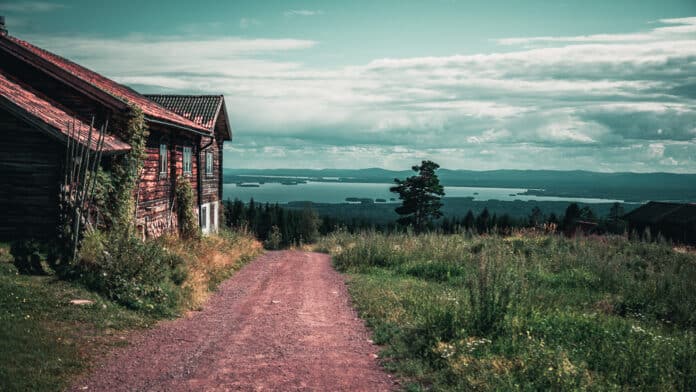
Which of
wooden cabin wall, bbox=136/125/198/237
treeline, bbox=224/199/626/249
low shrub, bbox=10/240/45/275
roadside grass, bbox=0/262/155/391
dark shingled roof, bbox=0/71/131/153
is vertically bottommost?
treeline, bbox=224/199/626/249

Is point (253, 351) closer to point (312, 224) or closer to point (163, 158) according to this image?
point (163, 158)

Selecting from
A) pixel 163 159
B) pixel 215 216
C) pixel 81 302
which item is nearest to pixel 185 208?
pixel 163 159

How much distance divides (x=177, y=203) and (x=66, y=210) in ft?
26.4

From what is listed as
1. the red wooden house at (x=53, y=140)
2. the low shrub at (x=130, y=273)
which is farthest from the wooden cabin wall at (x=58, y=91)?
the low shrub at (x=130, y=273)

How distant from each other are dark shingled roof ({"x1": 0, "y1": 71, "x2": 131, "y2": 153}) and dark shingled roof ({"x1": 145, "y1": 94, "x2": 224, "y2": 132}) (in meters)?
8.87

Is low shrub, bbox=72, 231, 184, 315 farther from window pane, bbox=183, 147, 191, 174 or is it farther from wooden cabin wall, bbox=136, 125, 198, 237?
window pane, bbox=183, 147, 191, 174

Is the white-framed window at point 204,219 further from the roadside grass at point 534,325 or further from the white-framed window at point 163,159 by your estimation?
the roadside grass at point 534,325

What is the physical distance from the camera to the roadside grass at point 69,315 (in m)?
6.21

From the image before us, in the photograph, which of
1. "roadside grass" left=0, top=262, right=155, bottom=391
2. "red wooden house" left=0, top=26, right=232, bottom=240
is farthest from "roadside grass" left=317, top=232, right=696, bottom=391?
"red wooden house" left=0, top=26, right=232, bottom=240

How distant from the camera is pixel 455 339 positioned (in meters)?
7.51

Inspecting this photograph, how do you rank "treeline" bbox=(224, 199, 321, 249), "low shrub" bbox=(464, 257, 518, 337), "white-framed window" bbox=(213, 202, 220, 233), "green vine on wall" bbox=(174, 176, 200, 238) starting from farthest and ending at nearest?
1. "treeline" bbox=(224, 199, 321, 249)
2. "white-framed window" bbox=(213, 202, 220, 233)
3. "green vine on wall" bbox=(174, 176, 200, 238)
4. "low shrub" bbox=(464, 257, 518, 337)

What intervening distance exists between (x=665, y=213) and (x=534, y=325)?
138ft

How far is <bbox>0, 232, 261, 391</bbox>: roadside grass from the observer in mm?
6211

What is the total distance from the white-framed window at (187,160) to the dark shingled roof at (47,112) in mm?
6177
